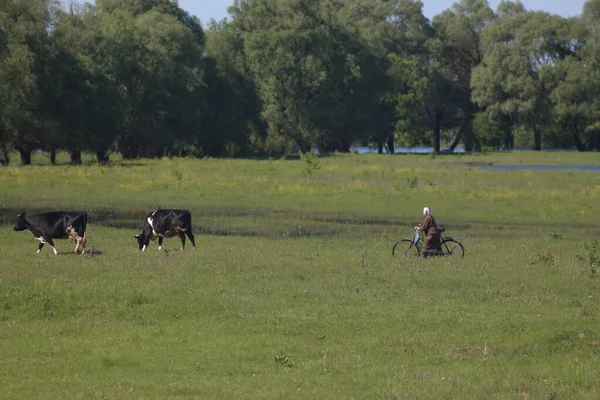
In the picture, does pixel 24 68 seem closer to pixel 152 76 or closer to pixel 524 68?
pixel 152 76

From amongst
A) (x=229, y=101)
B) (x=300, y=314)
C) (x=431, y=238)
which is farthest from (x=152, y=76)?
→ (x=300, y=314)

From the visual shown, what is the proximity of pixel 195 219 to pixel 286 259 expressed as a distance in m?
14.5

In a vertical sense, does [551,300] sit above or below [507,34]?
below

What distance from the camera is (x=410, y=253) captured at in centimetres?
2792

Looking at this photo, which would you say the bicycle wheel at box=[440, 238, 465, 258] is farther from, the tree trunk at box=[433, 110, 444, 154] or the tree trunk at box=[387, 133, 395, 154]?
the tree trunk at box=[433, 110, 444, 154]

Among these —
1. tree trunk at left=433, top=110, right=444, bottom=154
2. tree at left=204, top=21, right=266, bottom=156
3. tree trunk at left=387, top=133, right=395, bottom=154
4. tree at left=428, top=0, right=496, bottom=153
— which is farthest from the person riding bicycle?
tree trunk at left=433, top=110, right=444, bottom=154

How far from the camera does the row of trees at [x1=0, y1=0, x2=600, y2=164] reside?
257 ft

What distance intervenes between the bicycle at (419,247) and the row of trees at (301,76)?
48.3 meters

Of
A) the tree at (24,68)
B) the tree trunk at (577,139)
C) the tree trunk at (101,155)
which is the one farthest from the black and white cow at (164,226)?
the tree trunk at (577,139)

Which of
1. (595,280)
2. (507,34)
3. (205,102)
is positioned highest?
(507,34)

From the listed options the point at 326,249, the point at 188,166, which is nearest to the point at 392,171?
the point at 188,166

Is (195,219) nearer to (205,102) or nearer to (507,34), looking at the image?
(205,102)

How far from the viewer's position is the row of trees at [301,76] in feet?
257

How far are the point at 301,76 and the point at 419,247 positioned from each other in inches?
2927
